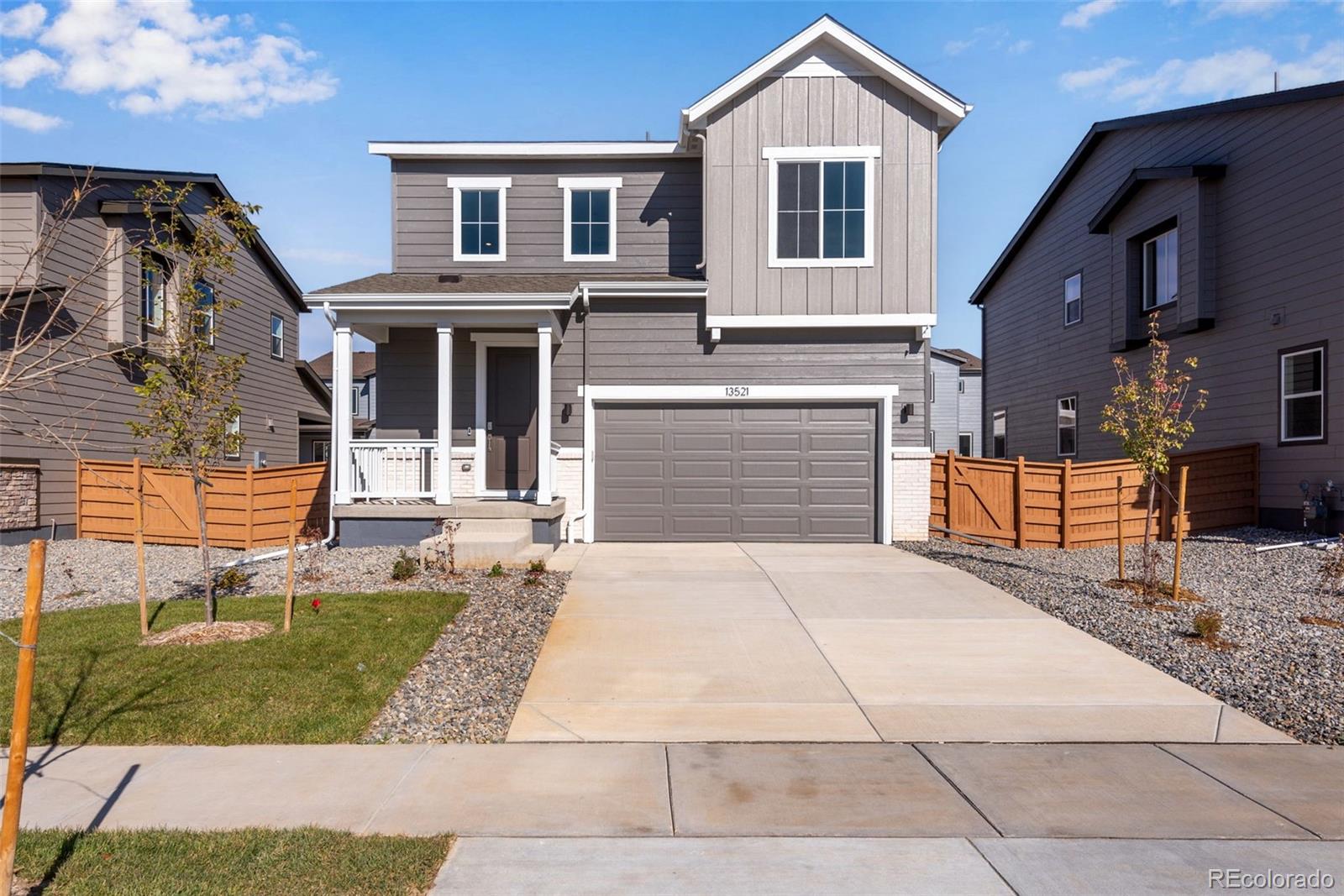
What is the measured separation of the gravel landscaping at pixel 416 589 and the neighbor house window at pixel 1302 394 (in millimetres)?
11819

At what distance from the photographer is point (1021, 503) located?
14109 millimetres

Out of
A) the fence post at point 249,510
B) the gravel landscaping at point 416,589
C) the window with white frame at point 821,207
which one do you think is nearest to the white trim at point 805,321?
the window with white frame at point 821,207

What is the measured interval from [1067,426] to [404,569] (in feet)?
55.5

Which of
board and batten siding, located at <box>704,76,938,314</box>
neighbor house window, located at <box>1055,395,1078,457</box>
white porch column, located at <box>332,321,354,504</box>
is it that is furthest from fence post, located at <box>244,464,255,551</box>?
neighbor house window, located at <box>1055,395,1078,457</box>

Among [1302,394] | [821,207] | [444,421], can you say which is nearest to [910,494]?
[821,207]

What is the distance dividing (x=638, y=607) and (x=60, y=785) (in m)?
5.34

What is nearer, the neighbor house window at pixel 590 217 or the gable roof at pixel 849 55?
the gable roof at pixel 849 55

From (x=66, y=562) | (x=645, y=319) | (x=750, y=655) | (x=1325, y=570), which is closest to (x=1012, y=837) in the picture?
(x=750, y=655)

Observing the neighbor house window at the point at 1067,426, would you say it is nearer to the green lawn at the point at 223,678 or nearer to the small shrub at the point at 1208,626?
the small shrub at the point at 1208,626

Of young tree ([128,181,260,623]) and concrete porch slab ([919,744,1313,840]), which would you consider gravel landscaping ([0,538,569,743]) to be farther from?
concrete porch slab ([919,744,1313,840])

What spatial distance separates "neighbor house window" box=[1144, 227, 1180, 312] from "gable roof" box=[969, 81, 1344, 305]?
226 cm

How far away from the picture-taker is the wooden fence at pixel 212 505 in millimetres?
13875

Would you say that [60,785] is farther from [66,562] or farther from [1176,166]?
[1176,166]

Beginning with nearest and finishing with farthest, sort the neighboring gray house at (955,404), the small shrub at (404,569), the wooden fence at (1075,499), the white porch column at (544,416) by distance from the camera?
1. the small shrub at (404,569)
2. the white porch column at (544,416)
3. the wooden fence at (1075,499)
4. the neighboring gray house at (955,404)
